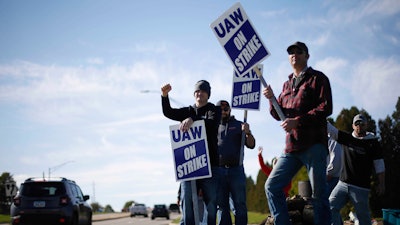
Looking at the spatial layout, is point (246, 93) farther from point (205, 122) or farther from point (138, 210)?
point (138, 210)

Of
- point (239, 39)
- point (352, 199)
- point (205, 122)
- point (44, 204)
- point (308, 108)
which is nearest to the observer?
point (308, 108)

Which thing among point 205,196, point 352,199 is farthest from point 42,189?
point 352,199

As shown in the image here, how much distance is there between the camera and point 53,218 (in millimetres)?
14695

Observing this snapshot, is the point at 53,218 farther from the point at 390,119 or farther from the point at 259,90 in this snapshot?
the point at 390,119

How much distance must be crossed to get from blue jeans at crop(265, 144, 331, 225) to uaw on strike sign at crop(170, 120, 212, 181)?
1.21 metres

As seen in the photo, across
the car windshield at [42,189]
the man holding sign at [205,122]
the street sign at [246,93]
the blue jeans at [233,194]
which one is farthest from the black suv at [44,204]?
the man holding sign at [205,122]

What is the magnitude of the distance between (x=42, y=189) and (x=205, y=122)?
9.87 meters

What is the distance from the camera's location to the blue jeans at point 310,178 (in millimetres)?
5188

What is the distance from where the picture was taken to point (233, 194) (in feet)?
25.6

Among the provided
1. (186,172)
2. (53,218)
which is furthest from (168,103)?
(53,218)

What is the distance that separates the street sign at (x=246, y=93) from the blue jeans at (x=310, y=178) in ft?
11.7

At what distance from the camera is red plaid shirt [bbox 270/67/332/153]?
5.17 meters

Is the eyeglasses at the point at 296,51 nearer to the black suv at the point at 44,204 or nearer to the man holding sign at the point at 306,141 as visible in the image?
the man holding sign at the point at 306,141

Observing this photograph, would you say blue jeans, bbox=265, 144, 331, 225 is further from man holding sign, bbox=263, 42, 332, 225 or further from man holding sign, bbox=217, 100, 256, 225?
man holding sign, bbox=217, 100, 256, 225
